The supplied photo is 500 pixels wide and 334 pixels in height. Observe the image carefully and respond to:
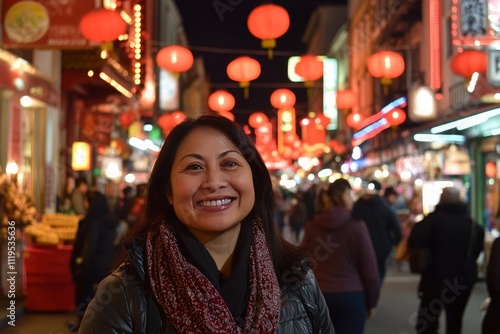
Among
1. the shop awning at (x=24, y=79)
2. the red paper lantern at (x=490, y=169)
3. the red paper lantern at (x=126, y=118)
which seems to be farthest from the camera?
the red paper lantern at (x=126, y=118)

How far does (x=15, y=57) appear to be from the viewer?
45.5 ft

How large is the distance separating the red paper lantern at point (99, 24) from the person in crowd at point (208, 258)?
908 centimetres

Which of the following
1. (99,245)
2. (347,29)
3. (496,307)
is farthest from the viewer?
(347,29)

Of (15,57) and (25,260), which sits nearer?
(25,260)

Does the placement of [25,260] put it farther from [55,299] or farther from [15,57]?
[15,57]

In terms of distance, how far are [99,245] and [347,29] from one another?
42.6 metres

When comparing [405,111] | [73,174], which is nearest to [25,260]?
[73,174]

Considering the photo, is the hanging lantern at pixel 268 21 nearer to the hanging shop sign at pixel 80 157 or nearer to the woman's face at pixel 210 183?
the hanging shop sign at pixel 80 157

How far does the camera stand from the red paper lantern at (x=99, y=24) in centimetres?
1157

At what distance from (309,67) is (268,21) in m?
4.61

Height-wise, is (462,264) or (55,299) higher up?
(462,264)

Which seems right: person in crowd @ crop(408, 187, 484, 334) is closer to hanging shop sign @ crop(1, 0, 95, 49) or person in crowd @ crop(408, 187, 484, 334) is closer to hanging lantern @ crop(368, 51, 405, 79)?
hanging shop sign @ crop(1, 0, 95, 49)

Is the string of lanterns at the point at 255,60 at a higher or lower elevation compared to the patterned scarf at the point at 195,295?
higher

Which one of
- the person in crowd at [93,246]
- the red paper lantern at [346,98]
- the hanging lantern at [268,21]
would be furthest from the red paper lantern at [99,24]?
the red paper lantern at [346,98]
